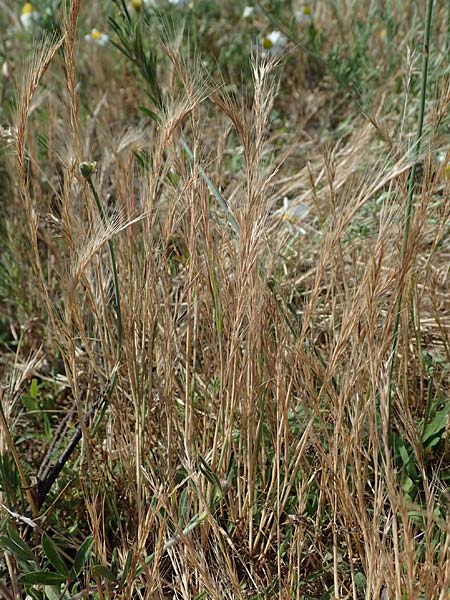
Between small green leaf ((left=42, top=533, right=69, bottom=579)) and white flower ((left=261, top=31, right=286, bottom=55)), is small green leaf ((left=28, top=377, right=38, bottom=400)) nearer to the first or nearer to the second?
small green leaf ((left=42, top=533, right=69, bottom=579))

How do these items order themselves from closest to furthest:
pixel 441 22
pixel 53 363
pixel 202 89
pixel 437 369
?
pixel 202 89
pixel 437 369
pixel 53 363
pixel 441 22

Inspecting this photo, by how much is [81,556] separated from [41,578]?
7cm

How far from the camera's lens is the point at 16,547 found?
Result: 1118 millimetres

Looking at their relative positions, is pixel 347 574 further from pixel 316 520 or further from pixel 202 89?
pixel 202 89

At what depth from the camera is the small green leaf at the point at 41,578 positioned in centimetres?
110

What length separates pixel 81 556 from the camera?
117cm

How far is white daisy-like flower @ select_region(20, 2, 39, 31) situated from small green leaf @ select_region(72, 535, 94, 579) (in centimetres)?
190

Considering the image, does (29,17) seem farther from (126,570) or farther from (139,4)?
(126,570)

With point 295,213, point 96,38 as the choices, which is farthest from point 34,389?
point 96,38

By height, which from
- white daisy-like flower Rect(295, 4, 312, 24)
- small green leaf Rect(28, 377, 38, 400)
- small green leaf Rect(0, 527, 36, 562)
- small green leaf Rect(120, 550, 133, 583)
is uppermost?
white daisy-like flower Rect(295, 4, 312, 24)

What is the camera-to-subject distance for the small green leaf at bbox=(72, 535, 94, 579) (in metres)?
1.15

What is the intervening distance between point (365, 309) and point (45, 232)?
3.62ft

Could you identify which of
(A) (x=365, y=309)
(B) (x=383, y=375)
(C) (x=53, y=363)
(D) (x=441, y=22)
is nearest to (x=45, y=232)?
(C) (x=53, y=363)

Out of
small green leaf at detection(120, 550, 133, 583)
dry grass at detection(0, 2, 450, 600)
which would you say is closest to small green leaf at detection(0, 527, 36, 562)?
dry grass at detection(0, 2, 450, 600)
